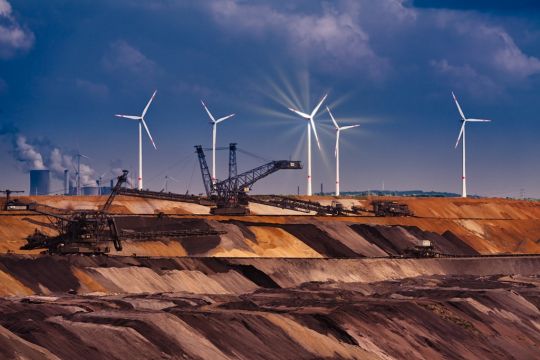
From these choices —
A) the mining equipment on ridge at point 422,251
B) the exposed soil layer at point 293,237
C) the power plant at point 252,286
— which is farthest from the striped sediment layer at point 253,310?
the mining equipment on ridge at point 422,251

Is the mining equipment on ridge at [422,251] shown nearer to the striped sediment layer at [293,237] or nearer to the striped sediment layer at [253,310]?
the striped sediment layer at [293,237]

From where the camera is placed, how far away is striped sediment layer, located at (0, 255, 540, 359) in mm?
65812

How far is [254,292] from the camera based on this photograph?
358 ft

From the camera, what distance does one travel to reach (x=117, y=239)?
124m

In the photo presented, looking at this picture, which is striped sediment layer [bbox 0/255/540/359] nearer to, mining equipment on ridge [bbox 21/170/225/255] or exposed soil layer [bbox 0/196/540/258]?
mining equipment on ridge [bbox 21/170/225/255]

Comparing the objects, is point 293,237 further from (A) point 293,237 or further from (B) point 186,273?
(B) point 186,273

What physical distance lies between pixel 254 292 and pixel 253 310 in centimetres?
2578

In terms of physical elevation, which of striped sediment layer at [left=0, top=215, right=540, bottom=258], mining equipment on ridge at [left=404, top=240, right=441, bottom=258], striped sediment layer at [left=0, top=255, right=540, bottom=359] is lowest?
striped sediment layer at [left=0, top=255, right=540, bottom=359]

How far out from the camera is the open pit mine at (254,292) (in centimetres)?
6831

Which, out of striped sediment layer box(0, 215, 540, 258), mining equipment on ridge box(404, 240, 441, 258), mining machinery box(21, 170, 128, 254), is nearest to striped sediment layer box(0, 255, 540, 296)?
mining equipment on ridge box(404, 240, 441, 258)

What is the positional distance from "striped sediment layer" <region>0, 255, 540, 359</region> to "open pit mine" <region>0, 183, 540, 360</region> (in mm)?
163

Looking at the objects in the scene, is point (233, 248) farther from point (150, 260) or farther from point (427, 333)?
point (427, 333)

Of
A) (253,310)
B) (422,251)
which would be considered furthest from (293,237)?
(253,310)

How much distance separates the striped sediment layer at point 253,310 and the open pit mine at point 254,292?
16 cm
